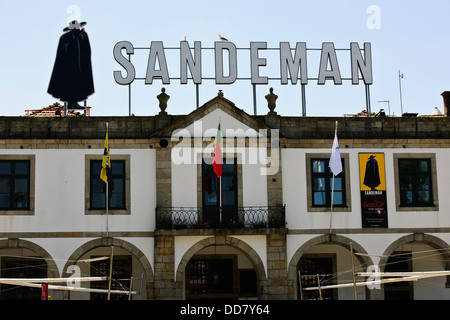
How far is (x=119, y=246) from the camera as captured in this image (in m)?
24.5

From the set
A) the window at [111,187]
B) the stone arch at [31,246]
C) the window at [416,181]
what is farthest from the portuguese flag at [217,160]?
the window at [416,181]

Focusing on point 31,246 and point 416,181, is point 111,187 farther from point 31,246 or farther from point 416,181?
point 416,181

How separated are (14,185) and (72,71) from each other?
5.42m

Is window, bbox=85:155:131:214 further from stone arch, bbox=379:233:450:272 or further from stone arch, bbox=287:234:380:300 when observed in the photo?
stone arch, bbox=379:233:450:272

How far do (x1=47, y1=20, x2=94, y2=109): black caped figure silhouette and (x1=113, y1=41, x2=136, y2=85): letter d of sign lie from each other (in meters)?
1.06

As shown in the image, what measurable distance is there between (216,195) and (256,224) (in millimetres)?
1802

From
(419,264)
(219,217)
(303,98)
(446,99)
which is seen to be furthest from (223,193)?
(446,99)

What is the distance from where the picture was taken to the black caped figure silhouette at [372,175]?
25625 mm

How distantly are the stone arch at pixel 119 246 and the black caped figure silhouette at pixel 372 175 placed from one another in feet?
28.2

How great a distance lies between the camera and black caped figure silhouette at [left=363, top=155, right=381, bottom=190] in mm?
25625

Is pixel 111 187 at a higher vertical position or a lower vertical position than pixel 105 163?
lower

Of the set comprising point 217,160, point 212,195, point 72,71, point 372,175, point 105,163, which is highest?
point 72,71

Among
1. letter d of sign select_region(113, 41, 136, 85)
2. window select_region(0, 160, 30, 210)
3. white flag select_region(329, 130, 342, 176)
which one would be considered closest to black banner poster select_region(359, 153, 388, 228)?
white flag select_region(329, 130, 342, 176)

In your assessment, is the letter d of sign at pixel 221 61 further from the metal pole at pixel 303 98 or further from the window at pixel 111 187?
the window at pixel 111 187
